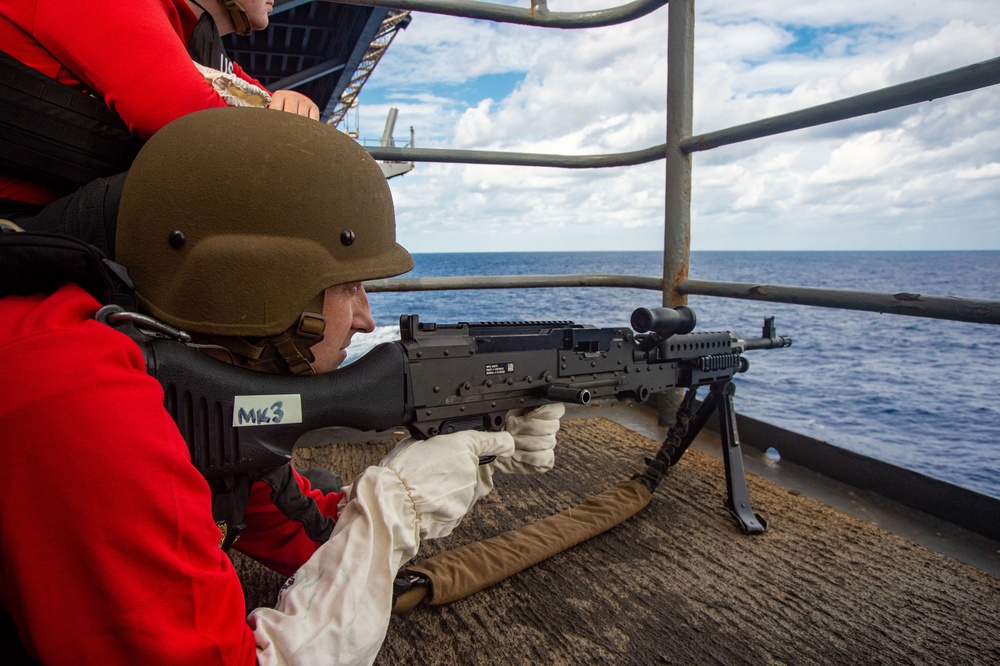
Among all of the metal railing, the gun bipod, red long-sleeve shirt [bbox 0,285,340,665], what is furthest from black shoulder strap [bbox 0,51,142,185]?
the gun bipod

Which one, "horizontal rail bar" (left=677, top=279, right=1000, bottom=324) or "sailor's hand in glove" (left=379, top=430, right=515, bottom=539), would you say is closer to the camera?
"sailor's hand in glove" (left=379, top=430, right=515, bottom=539)

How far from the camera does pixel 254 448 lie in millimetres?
1092

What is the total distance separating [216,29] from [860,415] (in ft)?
48.4

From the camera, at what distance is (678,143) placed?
276 cm

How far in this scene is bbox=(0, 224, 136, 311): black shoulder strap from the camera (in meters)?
0.79

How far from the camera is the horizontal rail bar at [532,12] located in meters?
2.57

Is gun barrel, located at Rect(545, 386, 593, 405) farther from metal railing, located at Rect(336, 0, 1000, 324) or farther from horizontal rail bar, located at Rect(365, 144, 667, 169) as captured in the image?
horizontal rail bar, located at Rect(365, 144, 667, 169)

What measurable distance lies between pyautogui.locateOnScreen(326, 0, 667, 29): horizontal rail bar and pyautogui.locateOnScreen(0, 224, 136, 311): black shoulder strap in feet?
6.60

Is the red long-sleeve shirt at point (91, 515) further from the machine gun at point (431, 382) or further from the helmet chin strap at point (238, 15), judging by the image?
the helmet chin strap at point (238, 15)

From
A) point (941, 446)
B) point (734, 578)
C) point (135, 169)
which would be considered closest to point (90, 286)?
point (135, 169)

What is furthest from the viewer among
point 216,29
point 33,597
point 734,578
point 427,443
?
point 734,578

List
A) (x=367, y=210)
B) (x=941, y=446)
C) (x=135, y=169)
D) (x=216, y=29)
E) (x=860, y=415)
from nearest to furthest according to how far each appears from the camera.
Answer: (x=135, y=169)
(x=367, y=210)
(x=216, y=29)
(x=941, y=446)
(x=860, y=415)

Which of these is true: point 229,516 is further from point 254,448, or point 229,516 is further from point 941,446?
point 941,446

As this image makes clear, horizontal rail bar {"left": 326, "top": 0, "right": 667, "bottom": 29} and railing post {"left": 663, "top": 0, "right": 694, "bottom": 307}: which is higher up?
horizontal rail bar {"left": 326, "top": 0, "right": 667, "bottom": 29}
